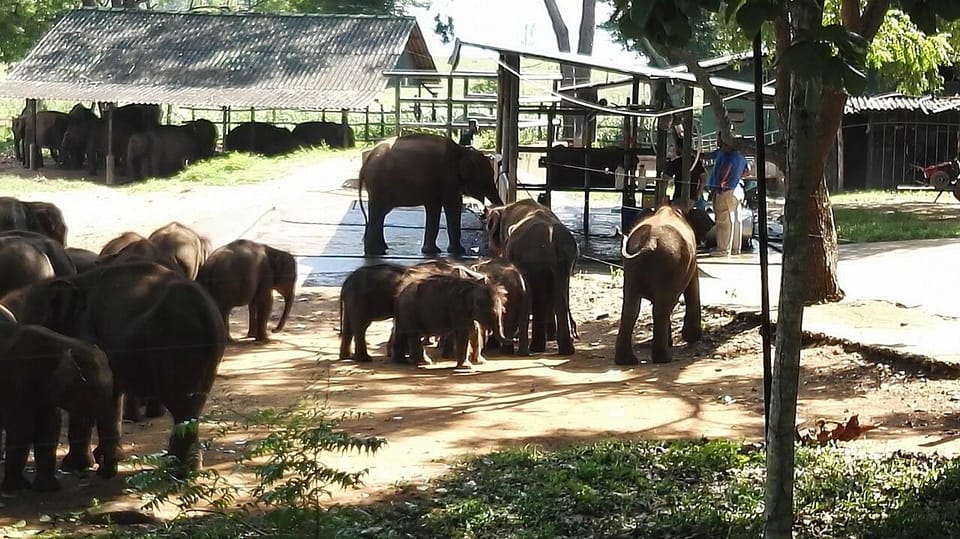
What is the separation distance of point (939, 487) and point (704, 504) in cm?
119

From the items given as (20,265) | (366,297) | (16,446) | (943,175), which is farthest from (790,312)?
(943,175)

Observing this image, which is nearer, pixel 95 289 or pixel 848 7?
pixel 95 289

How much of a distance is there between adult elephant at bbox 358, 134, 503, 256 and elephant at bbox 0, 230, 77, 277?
25.7 feet

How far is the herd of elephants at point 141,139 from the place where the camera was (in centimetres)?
3319

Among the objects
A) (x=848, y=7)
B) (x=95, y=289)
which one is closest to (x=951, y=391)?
(x=848, y=7)

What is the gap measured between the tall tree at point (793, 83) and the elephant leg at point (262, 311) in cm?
680

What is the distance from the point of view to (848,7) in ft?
31.1

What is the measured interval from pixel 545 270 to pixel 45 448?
19.4 ft

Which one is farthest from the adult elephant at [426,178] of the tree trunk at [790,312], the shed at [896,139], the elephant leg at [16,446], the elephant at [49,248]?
the shed at [896,139]

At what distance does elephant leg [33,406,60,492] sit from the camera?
6.78 meters

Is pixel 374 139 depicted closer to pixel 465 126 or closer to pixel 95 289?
pixel 465 126

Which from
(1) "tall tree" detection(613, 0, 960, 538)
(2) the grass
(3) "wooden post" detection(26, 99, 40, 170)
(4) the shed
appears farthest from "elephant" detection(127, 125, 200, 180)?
(1) "tall tree" detection(613, 0, 960, 538)

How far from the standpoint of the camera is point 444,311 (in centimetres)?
1078

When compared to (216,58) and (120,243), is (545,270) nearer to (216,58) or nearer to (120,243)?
(120,243)
